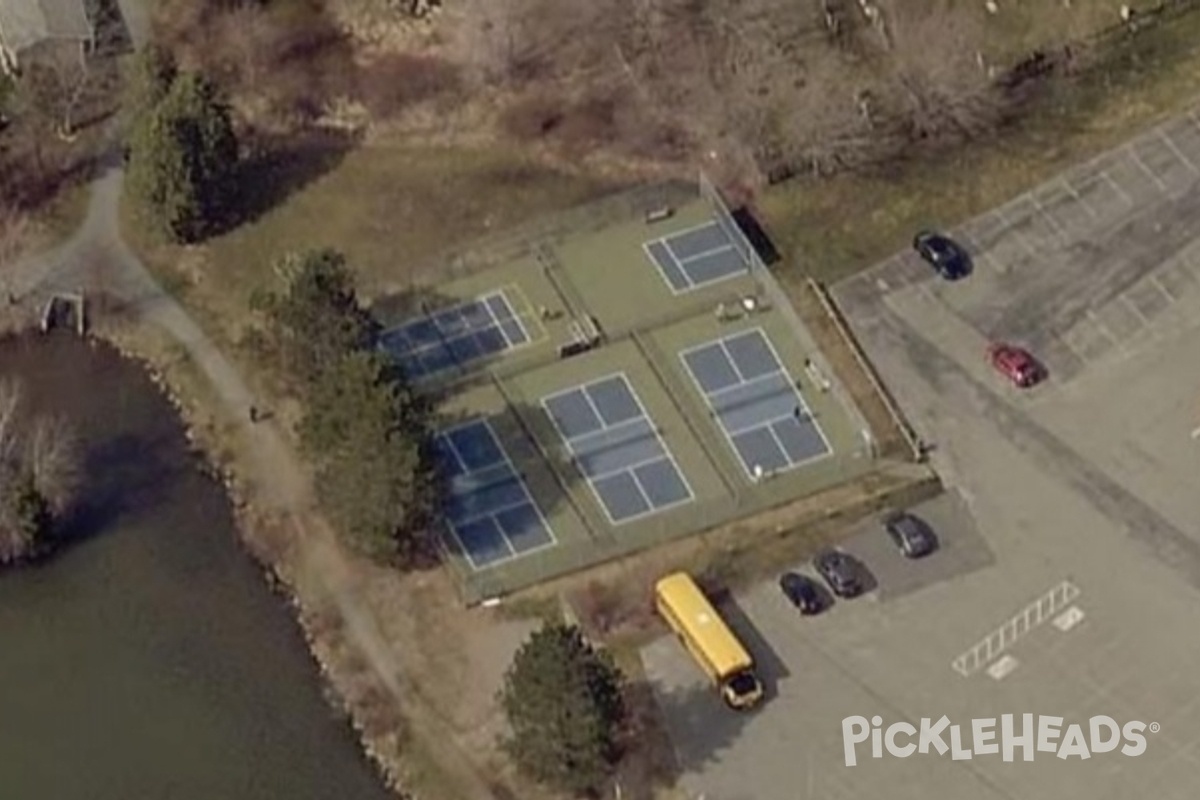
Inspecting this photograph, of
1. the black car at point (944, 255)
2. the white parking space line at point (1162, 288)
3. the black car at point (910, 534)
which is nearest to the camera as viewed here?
the black car at point (910, 534)

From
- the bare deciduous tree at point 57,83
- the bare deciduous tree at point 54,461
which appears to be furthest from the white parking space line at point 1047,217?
the bare deciduous tree at point 57,83

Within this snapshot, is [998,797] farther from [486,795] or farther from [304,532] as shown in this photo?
[304,532]

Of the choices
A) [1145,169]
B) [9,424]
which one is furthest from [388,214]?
[1145,169]

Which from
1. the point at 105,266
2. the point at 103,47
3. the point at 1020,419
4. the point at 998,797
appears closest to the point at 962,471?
the point at 1020,419

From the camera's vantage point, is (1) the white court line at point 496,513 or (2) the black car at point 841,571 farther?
(1) the white court line at point 496,513

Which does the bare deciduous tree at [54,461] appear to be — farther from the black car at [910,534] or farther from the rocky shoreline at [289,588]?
the black car at [910,534]

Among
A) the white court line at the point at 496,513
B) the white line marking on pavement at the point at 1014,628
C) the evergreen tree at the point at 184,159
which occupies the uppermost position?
the evergreen tree at the point at 184,159

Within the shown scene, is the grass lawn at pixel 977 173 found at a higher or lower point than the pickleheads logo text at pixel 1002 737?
higher
